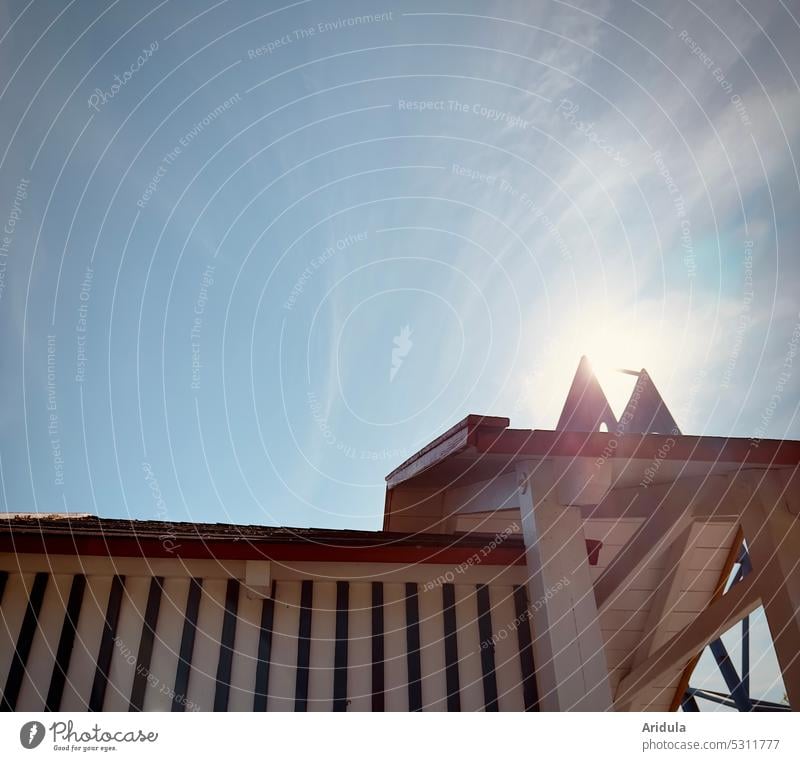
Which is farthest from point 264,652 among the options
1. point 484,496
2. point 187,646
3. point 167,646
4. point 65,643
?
point 484,496

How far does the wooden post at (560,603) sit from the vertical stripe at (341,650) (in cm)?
139

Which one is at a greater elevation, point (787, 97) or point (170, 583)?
point (787, 97)

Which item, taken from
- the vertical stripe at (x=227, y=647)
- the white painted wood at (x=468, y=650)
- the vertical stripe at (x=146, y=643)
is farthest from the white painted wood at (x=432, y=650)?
the vertical stripe at (x=146, y=643)

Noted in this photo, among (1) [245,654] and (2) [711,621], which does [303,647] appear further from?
(2) [711,621]

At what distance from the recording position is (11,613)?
12.3 feet

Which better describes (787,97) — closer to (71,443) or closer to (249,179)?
(249,179)

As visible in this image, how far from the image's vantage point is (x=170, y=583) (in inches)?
157

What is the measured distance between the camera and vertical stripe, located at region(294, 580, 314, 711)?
12.6 ft

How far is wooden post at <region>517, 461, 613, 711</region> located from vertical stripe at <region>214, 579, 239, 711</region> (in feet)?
7.07

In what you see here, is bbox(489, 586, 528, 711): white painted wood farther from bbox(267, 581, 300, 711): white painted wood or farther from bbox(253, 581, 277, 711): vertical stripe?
bbox(253, 581, 277, 711): vertical stripe

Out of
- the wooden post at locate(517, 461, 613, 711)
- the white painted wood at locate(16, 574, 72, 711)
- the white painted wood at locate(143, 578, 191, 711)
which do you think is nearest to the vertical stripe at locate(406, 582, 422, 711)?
the wooden post at locate(517, 461, 613, 711)
